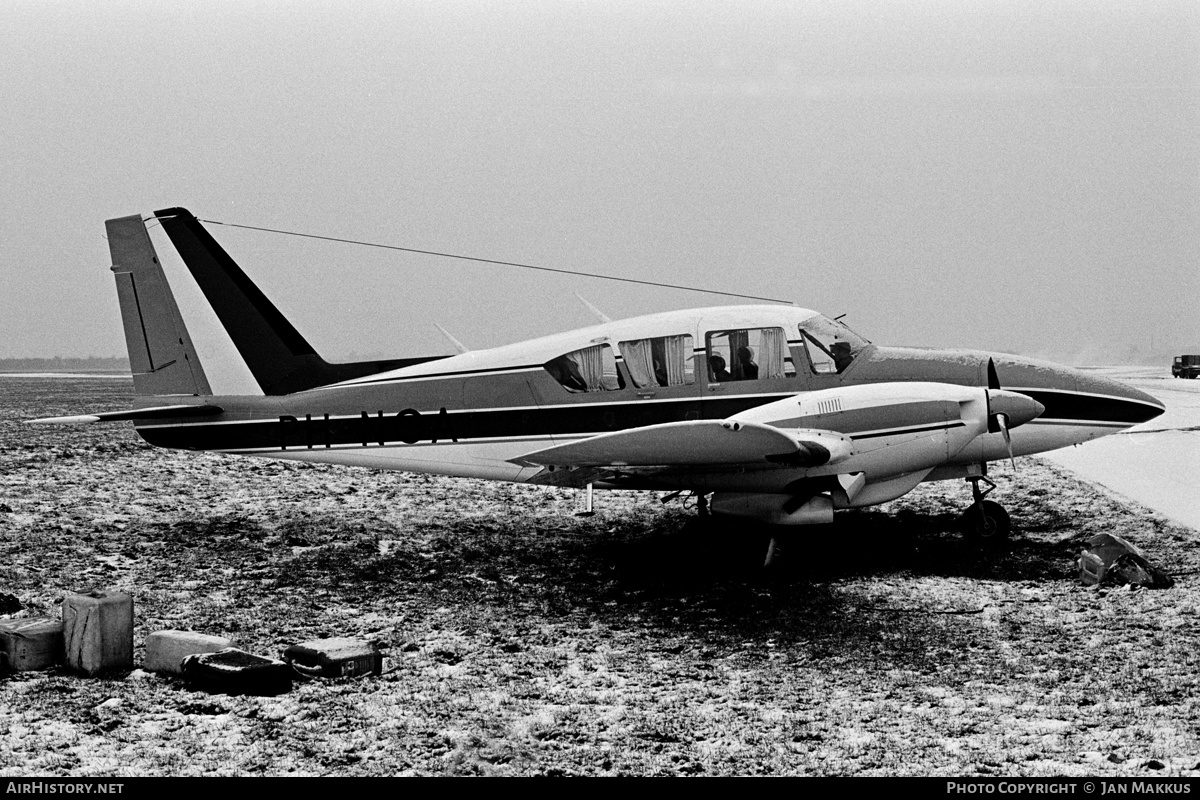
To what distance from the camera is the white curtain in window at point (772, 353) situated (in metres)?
11.5

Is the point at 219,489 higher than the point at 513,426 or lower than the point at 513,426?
lower

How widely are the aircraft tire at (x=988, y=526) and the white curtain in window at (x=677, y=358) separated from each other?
3606 millimetres

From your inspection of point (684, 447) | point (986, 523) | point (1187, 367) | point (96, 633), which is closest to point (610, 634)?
point (684, 447)

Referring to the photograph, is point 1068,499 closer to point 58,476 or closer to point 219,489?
point 219,489

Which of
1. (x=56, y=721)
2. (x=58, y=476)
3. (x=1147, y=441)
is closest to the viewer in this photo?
(x=56, y=721)

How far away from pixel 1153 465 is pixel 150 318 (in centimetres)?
1482

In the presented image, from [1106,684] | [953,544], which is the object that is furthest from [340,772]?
[953,544]

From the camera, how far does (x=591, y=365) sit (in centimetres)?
1182

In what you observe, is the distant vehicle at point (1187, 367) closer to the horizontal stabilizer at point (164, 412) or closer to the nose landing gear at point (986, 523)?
the nose landing gear at point (986, 523)

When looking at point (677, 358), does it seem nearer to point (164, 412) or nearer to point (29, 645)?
point (164, 412)

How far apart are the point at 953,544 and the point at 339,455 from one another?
7144 mm

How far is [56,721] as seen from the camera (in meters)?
6.34

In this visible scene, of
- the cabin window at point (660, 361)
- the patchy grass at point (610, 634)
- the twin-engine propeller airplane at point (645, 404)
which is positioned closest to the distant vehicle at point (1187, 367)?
the patchy grass at point (610, 634)

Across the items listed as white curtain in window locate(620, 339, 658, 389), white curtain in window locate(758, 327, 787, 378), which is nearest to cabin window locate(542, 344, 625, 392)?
white curtain in window locate(620, 339, 658, 389)
